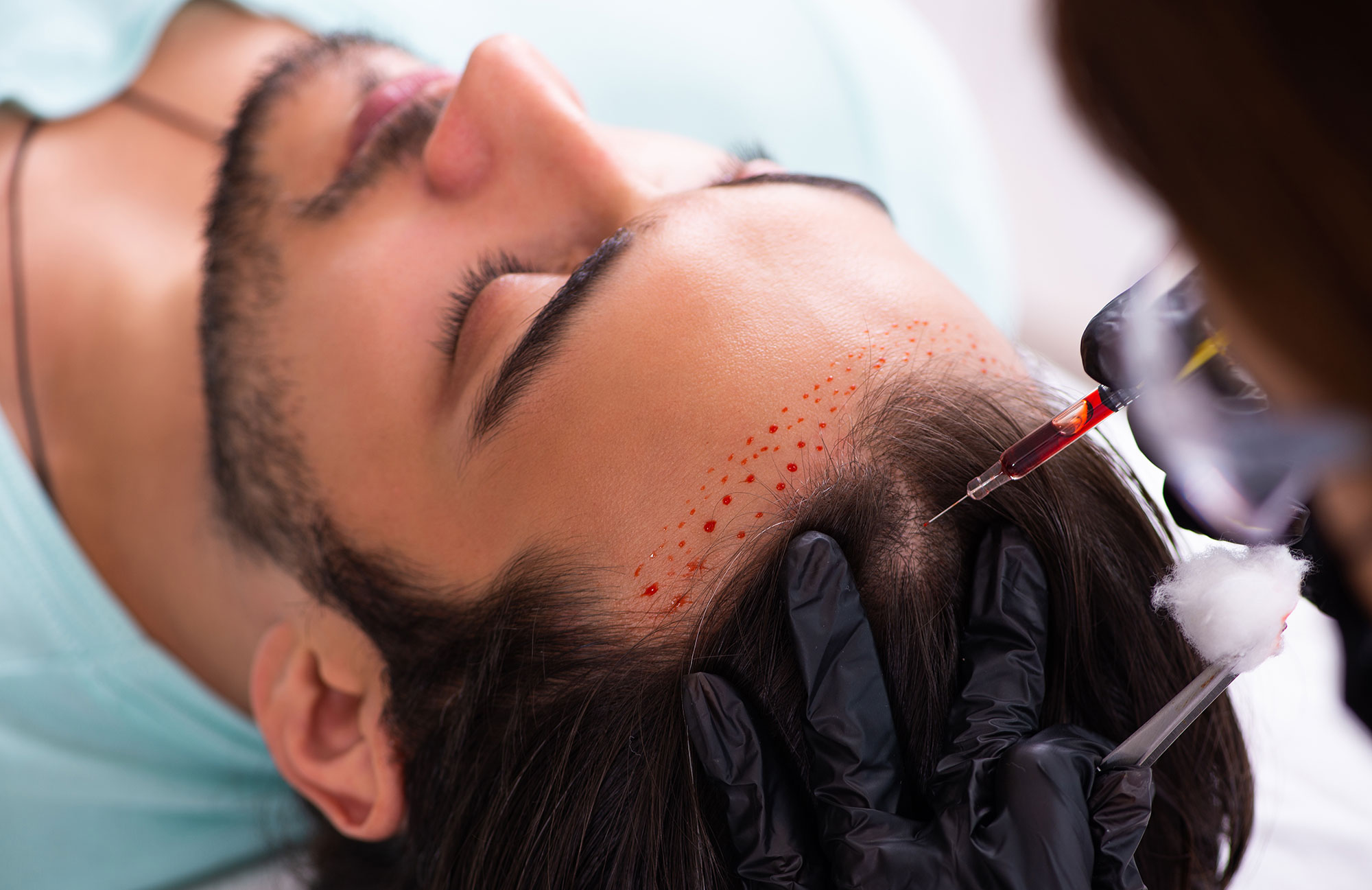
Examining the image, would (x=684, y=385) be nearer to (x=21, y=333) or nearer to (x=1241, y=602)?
(x=1241, y=602)

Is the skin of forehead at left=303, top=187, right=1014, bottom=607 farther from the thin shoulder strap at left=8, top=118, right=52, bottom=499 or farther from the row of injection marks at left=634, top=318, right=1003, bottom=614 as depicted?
the thin shoulder strap at left=8, top=118, right=52, bottom=499

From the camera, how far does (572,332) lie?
0.72m

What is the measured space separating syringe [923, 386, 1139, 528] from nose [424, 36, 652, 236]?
0.37 meters

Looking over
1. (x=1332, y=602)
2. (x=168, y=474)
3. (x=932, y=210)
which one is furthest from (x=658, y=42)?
(x=1332, y=602)

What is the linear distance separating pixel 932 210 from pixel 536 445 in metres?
1.09

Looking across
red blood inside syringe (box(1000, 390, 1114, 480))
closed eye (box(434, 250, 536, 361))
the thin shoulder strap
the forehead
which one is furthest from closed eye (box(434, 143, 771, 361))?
the thin shoulder strap

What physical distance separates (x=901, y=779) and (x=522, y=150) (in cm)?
62

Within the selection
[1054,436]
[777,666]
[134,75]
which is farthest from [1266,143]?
[134,75]

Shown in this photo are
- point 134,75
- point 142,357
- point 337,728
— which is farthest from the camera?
point 134,75

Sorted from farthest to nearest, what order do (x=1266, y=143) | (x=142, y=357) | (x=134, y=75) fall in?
1. (x=134, y=75)
2. (x=142, y=357)
3. (x=1266, y=143)

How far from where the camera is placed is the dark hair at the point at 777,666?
68 centimetres

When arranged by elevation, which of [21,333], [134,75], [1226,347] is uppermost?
[1226,347]

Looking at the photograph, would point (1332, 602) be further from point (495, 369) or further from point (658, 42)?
point (658, 42)

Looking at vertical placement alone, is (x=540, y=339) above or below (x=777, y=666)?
above
